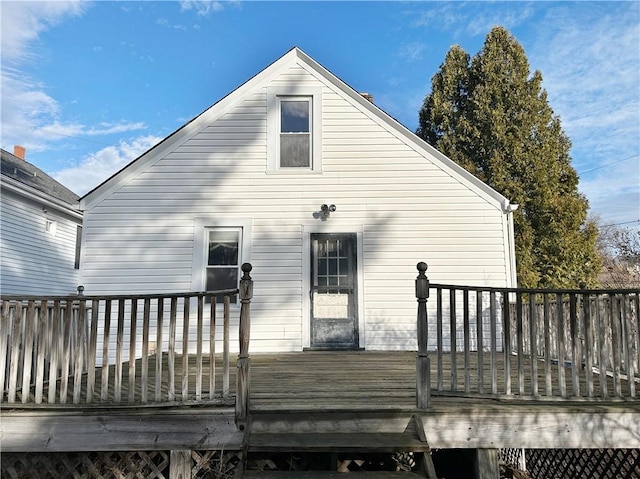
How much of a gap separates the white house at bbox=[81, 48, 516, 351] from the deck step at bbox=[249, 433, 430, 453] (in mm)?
4170

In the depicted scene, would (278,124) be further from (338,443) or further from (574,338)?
(338,443)

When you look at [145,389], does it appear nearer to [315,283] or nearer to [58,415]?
[58,415]

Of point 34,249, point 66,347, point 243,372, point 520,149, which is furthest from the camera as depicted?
point 520,149

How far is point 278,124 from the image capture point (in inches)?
310

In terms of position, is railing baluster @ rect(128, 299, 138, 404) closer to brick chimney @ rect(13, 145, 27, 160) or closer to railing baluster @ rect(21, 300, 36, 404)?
railing baluster @ rect(21, 300, 36, 404)

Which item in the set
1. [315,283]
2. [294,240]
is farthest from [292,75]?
[315,283]

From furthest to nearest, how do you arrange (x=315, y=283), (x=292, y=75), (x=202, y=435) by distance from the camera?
(x=292, y=75), (x=315, y=283), (x=202, y=435)

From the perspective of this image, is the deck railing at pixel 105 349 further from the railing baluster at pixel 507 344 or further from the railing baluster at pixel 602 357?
the railing baluster at pixel 602 357

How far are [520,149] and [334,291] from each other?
10.8 m

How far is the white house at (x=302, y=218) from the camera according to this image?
7.39 meters

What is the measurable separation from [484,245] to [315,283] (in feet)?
10.4

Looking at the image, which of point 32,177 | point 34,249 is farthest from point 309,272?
point 32,177

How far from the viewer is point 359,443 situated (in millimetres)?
2977

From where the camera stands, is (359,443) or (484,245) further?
(484,245)
